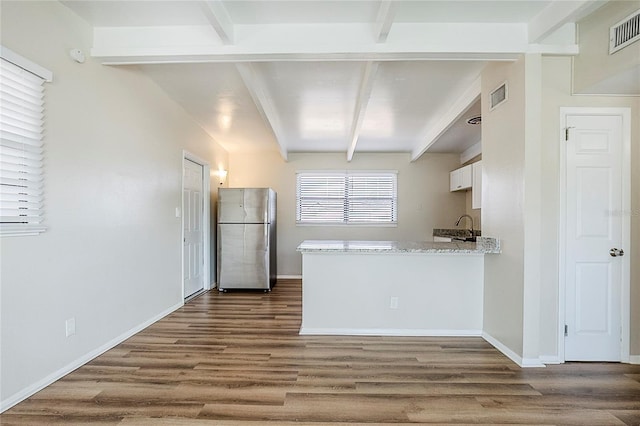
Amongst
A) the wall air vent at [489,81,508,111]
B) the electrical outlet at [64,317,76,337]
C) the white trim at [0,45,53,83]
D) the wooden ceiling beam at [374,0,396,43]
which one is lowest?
the electrical outlet at [64,317,76,337]

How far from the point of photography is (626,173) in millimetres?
2686

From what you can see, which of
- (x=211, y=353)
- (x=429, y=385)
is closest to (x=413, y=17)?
(x=429, y=385)

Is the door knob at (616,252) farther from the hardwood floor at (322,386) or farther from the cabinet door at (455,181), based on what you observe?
the cabinet door at (455,181)

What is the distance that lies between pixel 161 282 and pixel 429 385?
9.94 ft

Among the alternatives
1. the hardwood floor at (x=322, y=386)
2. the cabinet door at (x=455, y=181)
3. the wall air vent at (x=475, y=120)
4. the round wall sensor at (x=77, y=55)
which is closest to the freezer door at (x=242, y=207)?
the hardwood floor at (x=322, y=386)

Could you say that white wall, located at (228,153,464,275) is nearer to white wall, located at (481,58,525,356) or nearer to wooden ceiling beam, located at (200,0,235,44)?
white wall, located at (481,58,525,356)

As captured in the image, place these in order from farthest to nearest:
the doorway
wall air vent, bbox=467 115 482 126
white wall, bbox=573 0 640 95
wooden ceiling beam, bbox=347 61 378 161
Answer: the doorway, wall air vent, bbox=467 115 482 126, wooden ceiling beam, bbox=347 61 378 161, white wall, bbox=573 0 640 95

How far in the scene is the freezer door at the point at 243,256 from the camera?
5402mm

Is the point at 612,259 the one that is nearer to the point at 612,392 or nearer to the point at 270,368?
the point at 612,392

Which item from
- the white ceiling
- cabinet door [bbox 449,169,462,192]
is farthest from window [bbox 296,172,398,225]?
the white ceiling

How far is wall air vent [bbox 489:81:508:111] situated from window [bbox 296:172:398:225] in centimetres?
352

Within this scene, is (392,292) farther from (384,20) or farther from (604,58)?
(604,58)

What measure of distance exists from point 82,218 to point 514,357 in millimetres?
3585

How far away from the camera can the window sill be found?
6.43 feet
